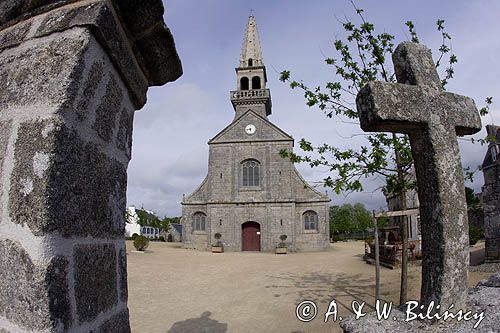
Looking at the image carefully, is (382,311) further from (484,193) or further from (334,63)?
(484,193)

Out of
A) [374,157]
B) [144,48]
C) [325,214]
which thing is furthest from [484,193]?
[325,214]

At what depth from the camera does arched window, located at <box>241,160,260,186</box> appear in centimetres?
2720

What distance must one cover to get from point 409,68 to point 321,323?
5.85m

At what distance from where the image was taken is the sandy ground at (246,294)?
22.8ft

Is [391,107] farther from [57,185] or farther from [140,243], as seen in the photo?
[140,243]

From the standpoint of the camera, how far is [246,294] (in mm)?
9906

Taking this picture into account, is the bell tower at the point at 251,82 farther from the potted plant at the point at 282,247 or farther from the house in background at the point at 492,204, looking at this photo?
the house in background at the point at 492,204

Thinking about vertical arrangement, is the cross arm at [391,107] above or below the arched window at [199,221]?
above

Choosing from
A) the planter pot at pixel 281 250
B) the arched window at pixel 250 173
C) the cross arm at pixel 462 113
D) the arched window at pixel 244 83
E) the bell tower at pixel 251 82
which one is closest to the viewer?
the cross arm at pixel 462 113

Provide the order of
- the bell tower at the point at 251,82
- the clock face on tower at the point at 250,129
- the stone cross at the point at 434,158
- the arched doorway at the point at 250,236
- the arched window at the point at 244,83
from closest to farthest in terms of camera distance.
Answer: the stone cross at the point at 434,158
the arched doorway at the point at 250,236
the clock face on tower at the point at 250,129
the bell tower at the point at 251,82
the arched window at the point at 244,83

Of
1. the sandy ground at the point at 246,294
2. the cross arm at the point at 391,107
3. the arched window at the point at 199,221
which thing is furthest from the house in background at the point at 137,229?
the cross arm at the point at 391,107

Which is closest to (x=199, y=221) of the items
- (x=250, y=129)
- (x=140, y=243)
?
(x=140, y=243)

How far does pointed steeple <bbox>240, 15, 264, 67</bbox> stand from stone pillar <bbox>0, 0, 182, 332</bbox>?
34.6m

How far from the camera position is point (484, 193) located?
977cm
